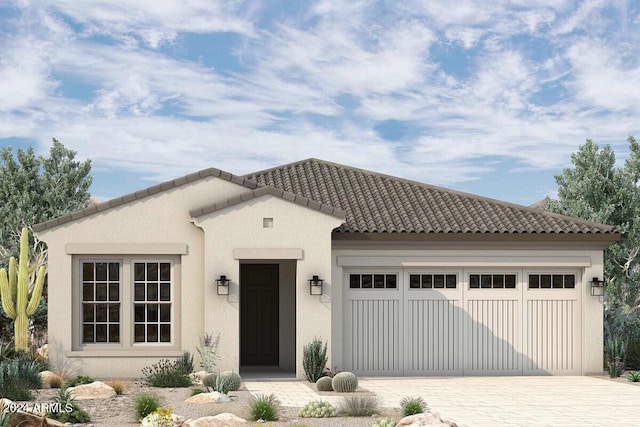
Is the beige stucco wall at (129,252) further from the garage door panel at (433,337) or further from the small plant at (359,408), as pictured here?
the small plant at (359,408)

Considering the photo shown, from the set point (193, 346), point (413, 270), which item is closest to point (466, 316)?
point (413, 270)

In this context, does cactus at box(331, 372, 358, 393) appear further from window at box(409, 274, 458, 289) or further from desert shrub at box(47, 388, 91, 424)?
desert shrub at box(47, 388, 91, 424)

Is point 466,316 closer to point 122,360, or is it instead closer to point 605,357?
point 605,357

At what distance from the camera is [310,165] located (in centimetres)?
2553

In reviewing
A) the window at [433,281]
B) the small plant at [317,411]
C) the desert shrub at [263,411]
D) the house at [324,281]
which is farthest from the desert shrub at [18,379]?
the window at [433,281]

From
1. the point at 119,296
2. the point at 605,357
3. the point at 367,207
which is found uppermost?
the point at 367,207

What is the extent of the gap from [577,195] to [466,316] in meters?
14.0

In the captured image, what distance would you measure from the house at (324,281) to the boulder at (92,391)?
3.43 meters

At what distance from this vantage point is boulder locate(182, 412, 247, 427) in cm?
1199

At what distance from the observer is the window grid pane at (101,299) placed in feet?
63.3

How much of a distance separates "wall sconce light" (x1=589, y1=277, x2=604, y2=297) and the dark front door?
737 cm

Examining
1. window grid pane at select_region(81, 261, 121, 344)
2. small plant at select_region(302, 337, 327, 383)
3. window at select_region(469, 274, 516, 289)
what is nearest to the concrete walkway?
small plant at select_region(302, 337, 327, 383)

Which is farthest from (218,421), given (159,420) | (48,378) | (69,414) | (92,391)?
(48,378)

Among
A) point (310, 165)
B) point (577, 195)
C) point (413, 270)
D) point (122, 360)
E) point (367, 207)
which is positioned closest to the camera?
point (122, 360)
